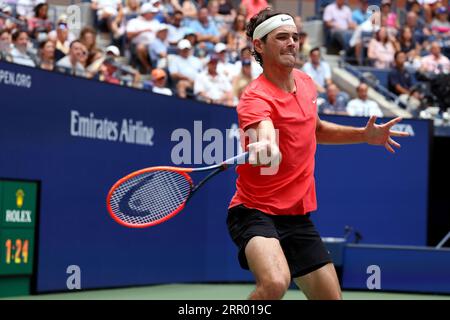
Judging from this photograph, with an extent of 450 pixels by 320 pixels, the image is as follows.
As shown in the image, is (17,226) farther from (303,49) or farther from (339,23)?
(339,23)

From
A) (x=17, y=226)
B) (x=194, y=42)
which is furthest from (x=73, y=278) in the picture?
(x=194, y=42)

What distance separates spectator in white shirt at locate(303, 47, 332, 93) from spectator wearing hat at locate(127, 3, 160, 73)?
223 centimetres

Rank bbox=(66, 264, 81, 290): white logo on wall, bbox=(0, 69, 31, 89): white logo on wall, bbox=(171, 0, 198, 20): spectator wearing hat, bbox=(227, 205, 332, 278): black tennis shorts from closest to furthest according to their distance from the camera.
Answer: bbox=(227, 205, 332, 278): black tennis shorts < bbox=(0, 69, 31, 89): white logo on wall < bbox=(66, 264, 81, 290): white logo on wall < bbox=(171, 0, 198, 20): spectator wearing hat

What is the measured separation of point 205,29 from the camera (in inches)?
615

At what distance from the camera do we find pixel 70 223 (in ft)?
36.0

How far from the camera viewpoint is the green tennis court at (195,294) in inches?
426

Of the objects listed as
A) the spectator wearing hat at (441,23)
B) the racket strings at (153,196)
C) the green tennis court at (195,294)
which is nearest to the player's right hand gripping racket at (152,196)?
the racket strings at (153,196)

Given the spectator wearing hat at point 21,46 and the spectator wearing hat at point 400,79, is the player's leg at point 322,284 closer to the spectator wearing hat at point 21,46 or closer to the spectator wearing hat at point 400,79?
the spectator wearing hat at point 21,46

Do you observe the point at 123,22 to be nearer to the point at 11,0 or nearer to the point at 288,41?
the point at 11,0

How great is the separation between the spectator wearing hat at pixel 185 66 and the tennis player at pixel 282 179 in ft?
25.1

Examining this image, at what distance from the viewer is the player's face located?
5.85 m

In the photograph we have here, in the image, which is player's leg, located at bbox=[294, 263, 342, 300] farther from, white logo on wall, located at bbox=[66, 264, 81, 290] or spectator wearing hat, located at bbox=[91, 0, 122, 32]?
spectator wearing hat, located at bbox=[91, 0, 122, 32]

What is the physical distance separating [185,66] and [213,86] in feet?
1.68

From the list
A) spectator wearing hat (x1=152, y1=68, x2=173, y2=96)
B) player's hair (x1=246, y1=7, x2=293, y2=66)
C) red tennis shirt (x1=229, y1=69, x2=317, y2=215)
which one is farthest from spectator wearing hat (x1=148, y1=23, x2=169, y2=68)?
red tennis shirt (x1=229, y1=69, x2=317, y2=215)
